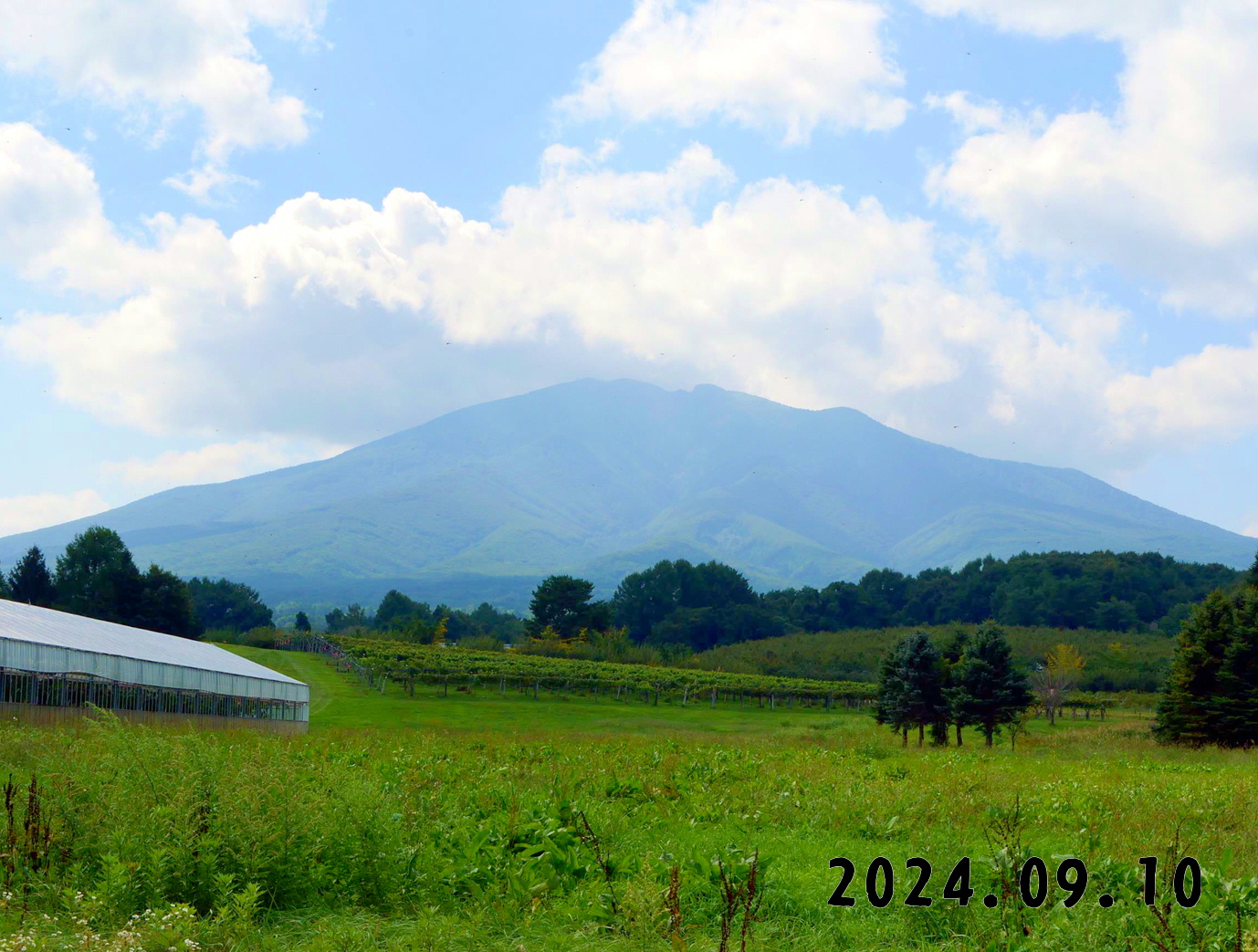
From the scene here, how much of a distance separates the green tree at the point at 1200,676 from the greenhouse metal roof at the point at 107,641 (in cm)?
3943

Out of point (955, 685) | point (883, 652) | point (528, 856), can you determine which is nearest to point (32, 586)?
point (883, 652)

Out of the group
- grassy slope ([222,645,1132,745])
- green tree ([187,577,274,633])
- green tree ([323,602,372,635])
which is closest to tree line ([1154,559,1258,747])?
grassy slope ([222,645,1132,745])

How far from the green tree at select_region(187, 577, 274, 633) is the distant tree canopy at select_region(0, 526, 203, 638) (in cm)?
3784

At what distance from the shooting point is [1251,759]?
30.1 meters

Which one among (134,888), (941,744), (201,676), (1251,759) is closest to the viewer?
(134,888)

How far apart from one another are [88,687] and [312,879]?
2877cm

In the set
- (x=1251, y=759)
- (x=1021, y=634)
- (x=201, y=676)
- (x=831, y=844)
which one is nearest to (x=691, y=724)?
(x=201, y=676)

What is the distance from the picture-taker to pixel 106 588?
9506 cm

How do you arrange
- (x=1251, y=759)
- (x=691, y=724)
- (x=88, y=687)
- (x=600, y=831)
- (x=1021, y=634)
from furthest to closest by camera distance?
1. (x=1021, y=634)
2. (x=691, y=724)
3. (x=88, y=687)
4. (x=1251, y=759)
5. (x=600, y=831)

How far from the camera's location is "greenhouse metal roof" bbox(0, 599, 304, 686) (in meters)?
Answer: 32.3

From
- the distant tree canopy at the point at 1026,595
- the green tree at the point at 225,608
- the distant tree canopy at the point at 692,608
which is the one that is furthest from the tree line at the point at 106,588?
the distant tree canopy at the point at 1026,595

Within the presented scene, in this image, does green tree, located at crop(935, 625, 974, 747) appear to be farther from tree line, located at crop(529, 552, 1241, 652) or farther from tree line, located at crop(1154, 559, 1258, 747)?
tree line, located at crop(529, 552, 1241, 652)

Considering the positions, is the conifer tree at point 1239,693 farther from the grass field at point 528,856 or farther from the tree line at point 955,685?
the grass field at point 528,856

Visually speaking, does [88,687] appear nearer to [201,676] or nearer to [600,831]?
[201,676]
